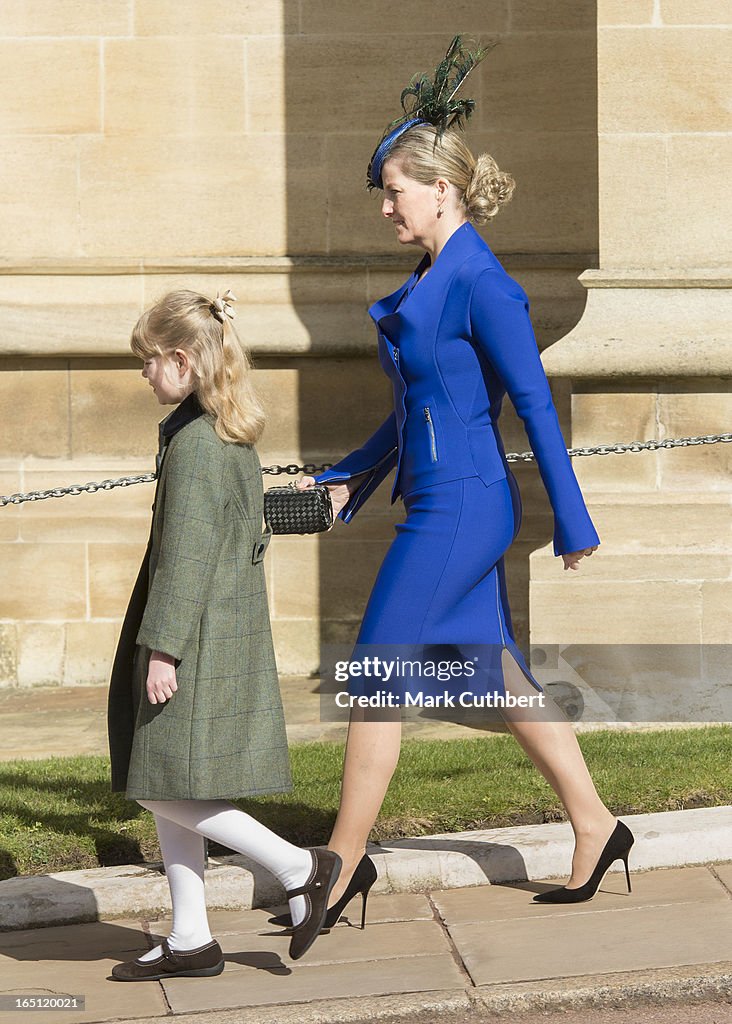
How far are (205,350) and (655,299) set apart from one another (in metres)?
3.35

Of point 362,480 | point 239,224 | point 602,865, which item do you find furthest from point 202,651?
point 239,224

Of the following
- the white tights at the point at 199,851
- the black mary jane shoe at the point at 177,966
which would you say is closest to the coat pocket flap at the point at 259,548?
the white tights at the point at 199,851

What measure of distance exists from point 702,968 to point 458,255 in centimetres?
193

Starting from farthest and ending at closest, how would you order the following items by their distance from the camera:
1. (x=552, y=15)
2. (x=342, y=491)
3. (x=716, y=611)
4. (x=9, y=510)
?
(x=552, y=15) → (x=9, y=510) → (x=716, y=611) → (x=342, y=491)

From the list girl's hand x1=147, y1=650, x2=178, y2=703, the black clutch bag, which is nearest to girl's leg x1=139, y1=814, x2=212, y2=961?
girl's hand x1=147, y1=650, x2=178, y2=703

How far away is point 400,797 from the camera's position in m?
5.03

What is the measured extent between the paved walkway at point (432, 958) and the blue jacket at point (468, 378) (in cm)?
106

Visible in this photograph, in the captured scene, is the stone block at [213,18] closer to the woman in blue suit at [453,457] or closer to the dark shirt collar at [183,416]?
the woman in blue suit at [453,457]

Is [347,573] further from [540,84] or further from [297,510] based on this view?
[297,510]

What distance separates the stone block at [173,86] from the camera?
782cm

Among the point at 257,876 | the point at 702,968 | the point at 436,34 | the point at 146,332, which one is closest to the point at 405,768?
the point at 257,876

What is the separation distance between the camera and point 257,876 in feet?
14.3

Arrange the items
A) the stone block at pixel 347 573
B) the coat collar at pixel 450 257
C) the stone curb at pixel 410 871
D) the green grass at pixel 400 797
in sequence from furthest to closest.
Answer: the stone block at pixel 347 573 < the green grass at pixel 400 797 < the stone curb at pixel 410 871 < the coat collar at pixel 450 257

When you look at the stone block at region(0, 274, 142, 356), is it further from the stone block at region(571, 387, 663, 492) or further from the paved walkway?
the paved walkway
